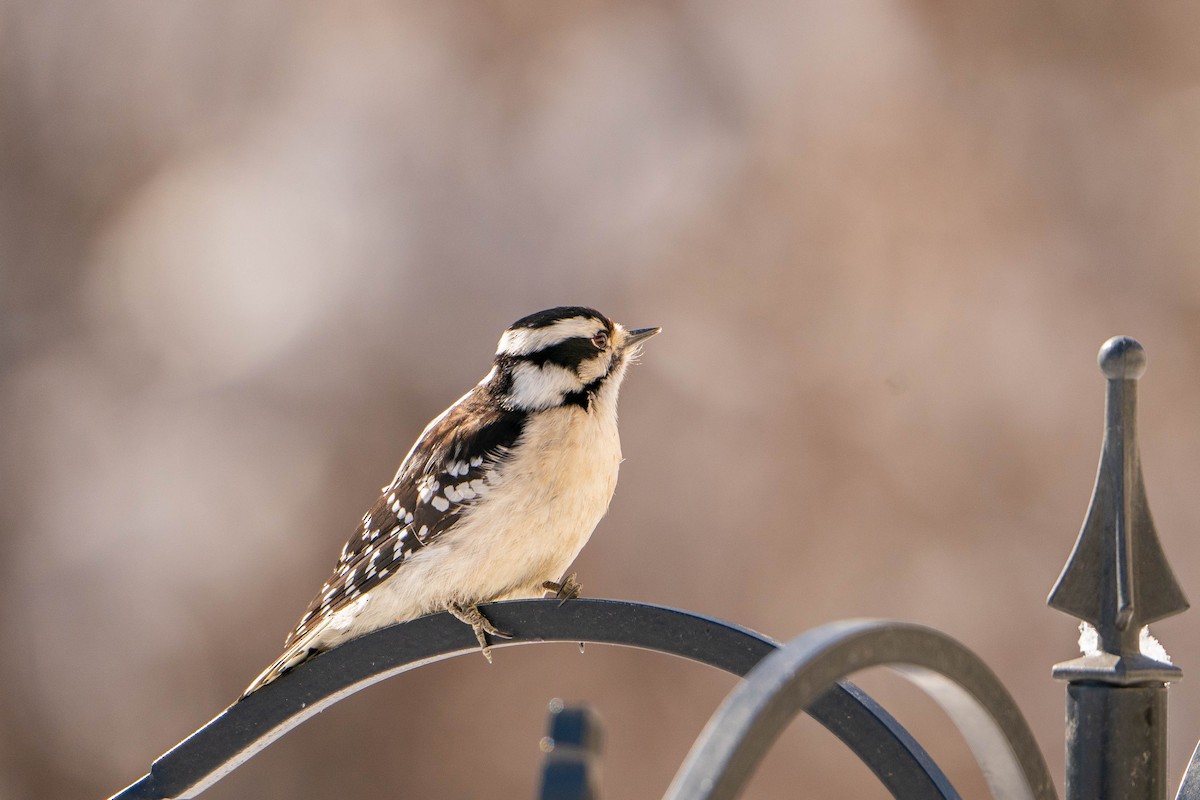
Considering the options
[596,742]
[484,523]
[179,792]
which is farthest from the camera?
[484,523]

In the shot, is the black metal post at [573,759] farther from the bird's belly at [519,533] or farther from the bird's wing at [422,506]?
the bird's wing at [422,506]

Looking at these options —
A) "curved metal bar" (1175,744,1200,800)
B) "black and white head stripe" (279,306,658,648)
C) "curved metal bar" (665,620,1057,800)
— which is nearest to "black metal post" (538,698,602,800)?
"curved metal bar" (665,620,1057,800)

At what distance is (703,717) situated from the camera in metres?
4.77

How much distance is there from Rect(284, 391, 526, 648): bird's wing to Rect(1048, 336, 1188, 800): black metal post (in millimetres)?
1482

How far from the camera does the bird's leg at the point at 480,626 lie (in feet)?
5.74

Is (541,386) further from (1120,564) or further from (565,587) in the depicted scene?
(1120,564)

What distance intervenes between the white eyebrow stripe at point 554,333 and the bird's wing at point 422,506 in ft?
0.51

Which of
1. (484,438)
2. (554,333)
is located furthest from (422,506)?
(554,333)

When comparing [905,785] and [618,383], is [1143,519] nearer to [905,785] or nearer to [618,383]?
[905,785]

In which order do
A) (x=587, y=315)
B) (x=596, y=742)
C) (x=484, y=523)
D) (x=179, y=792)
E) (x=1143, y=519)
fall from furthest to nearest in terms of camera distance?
(x=587, y=315) → (x=484, y=523) → (x=179, y=792) → (x=1143, y=519) → (x=596, y=742)

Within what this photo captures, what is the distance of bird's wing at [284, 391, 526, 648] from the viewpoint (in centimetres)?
257

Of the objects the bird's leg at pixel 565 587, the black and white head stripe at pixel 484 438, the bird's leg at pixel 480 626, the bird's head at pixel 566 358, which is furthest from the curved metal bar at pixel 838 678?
the bird's head at pixel 566 358

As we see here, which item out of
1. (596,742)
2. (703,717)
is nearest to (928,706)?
(703,717)

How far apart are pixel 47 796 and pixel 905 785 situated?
4568 millimetres
